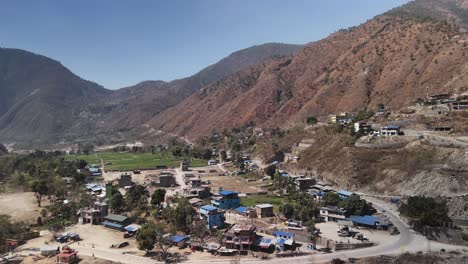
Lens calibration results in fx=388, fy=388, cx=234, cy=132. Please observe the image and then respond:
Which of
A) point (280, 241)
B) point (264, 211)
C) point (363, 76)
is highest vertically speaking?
point (363, 76)

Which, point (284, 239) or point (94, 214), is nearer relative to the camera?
point (284, 239)

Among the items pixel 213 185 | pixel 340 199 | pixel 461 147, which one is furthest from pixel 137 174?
pixel 461 147

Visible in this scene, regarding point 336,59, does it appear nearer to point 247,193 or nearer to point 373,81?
point 373,81

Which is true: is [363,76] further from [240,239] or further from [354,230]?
[240,239]

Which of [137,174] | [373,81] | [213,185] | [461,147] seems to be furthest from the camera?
[373,81]

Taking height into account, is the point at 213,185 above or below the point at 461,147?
below

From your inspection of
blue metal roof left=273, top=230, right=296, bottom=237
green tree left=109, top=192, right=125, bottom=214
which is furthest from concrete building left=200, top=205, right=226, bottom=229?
green tree left=109, top=192, right=125, bottom=214

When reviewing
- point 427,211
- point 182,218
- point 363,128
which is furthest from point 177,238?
point 363,128
